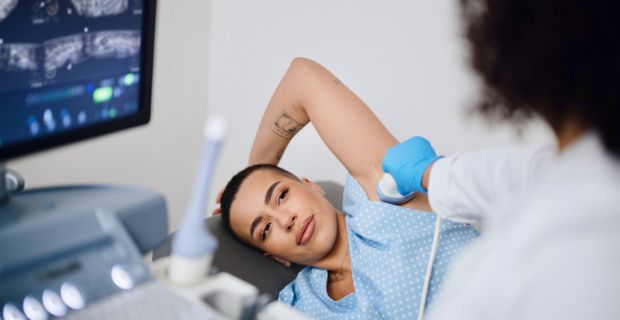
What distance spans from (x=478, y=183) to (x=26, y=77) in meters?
0.68

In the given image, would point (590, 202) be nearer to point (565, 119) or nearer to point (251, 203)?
point (565, 119)

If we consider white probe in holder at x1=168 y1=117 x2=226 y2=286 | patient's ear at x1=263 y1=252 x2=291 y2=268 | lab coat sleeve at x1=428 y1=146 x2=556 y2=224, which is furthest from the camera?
patient's ear at x1=263 y1=252 x2=291 y2=268

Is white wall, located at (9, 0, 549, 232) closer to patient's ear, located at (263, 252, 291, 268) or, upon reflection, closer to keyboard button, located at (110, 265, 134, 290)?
patient's ear, located at (263, 252, 291, 268)

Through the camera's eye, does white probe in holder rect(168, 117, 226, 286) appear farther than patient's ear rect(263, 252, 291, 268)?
No

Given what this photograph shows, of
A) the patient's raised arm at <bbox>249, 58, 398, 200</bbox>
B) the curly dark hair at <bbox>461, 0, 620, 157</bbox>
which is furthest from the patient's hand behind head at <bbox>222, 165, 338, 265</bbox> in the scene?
the curly dark hair at <bbox>461, 0, 620, 157</bbox>

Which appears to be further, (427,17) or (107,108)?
(427,17)

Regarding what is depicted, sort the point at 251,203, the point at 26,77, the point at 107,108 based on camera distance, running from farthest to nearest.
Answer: the point at 251,203 → the point at 107,108 → the point at 26,77

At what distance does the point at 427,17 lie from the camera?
164cm

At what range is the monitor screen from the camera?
754 mm

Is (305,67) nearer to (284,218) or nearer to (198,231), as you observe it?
(284,218)

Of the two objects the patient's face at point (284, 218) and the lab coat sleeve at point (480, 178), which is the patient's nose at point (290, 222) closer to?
the patient's face at point (284, 218)

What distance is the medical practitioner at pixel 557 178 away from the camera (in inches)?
22.5

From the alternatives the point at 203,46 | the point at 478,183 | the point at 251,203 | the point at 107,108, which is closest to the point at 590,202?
the point at 478,183

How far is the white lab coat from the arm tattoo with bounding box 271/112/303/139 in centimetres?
97
